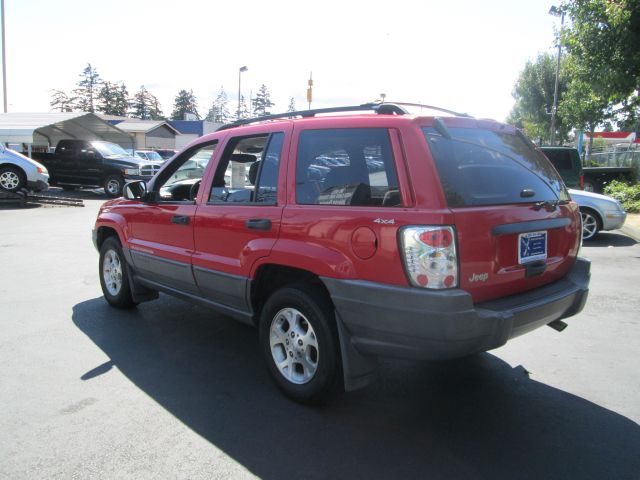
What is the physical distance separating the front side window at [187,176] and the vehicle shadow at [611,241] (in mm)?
7948

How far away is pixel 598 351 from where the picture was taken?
14.6 feet

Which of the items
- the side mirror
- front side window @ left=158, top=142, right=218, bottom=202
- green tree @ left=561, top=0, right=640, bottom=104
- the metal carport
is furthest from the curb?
the metal carport

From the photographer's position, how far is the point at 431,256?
2.76 meters

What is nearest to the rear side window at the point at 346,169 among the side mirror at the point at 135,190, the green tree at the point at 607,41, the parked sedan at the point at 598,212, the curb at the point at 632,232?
the side mirror at the point at 135,190

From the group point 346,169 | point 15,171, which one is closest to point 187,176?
point 346,169

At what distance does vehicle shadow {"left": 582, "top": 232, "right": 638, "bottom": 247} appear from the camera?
9927 mm

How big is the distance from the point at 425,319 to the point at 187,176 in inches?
128

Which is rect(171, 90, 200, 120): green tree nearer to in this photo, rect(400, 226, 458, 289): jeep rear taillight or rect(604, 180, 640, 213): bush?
rect(604, 180, 640, 213): bush

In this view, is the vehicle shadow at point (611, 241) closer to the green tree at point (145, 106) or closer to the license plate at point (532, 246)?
the license plate at point (532, 246)

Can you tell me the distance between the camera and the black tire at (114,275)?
17.9 ft

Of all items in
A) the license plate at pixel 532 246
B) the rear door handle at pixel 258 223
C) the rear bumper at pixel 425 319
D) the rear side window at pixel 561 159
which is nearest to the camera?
the rear bumper at pixel 425 319

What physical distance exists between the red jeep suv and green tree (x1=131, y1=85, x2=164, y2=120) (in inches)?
4411

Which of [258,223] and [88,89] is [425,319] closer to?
[258,223]

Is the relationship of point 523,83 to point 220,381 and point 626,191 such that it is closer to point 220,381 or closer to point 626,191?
point 626,191
